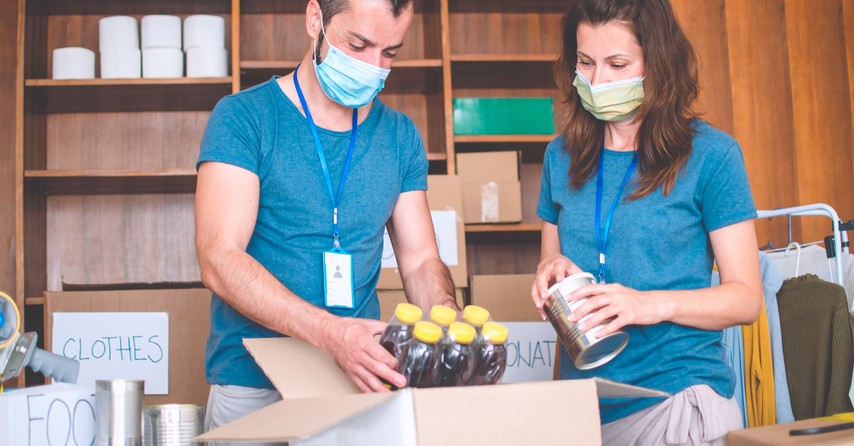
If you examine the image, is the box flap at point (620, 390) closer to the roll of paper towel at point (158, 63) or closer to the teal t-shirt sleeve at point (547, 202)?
the teal t-shirt sleeve at point (547, 202)

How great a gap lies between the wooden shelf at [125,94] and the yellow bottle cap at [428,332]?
2437mm

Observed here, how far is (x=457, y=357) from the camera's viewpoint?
97 cm

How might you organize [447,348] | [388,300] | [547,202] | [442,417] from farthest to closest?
[388,300] → [547,202] → [447,348] → [442,417]

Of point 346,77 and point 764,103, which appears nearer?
point 346,77

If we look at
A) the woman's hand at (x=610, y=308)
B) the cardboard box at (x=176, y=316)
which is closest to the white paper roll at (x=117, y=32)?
the cardboard box at (x=176, y=316)

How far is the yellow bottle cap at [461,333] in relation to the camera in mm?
945

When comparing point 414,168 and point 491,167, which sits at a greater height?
point 491,167

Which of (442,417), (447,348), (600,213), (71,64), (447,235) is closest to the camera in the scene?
(442,417)

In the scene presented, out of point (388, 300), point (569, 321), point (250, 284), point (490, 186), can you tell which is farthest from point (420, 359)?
point (490, 186)

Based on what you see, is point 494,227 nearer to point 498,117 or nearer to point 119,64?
point 498,117

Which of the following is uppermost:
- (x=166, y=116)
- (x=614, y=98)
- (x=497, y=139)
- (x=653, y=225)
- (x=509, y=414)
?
(x=166, y=116)

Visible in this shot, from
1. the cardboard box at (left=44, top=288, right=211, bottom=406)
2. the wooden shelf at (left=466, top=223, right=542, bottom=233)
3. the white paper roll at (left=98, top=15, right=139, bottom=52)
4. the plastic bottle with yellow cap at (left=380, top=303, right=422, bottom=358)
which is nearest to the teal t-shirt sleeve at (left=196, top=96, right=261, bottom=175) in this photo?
the plastic bottle with yellow cap at (left=380, top=303, right=422, bottom=358)

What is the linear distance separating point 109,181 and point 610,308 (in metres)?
2.58

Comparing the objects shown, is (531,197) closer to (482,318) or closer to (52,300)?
(52,300)
